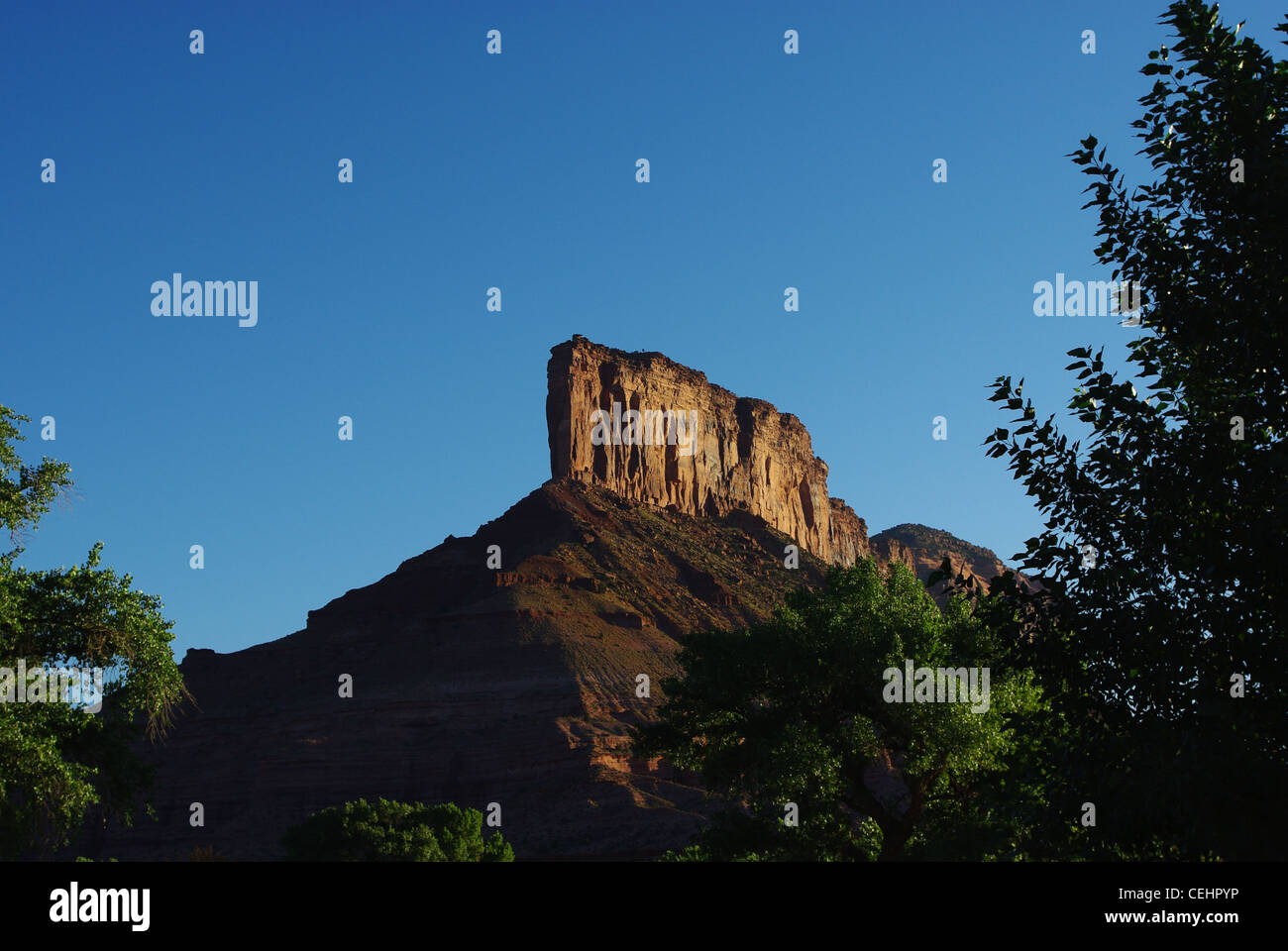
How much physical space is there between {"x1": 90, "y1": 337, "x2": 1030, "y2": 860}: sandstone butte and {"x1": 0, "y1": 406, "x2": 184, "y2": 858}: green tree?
68.2 metres

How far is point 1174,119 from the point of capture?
12555mm

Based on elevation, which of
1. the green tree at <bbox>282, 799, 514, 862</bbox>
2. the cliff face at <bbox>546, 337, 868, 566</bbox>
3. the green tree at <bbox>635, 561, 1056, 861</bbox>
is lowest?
the green tree at <bbox>282, 799, 514, 862</bbox>

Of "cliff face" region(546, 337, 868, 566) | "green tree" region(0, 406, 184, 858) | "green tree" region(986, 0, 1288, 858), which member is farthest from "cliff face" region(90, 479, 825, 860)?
"green tree" region(986, 0, 1288, 858)

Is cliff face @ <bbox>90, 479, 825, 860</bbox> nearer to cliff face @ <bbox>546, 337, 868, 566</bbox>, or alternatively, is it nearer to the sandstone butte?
the sandstone butte

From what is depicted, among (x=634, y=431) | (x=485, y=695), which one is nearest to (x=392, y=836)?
(x=485, y=695)

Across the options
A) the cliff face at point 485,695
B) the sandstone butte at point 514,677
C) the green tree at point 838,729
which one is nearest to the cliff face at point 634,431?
the sandstone butte at point 514,677

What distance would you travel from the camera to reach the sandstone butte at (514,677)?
10888cm

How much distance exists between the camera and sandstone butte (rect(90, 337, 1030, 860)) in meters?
109

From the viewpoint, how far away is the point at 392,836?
6500 centimetres

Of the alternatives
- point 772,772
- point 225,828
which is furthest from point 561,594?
point 772,772

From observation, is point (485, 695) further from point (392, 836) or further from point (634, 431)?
point (634, 431)

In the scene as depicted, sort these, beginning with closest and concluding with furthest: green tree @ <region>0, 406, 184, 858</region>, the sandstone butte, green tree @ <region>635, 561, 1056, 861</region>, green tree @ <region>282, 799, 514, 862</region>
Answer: green tree @ <region>0, 406, 184, 858</region>, green tree @ <region>635, 561, 1056, 861</region>, green tree @ <region>282, 799, 514, 862</region>, the sandstone butte
